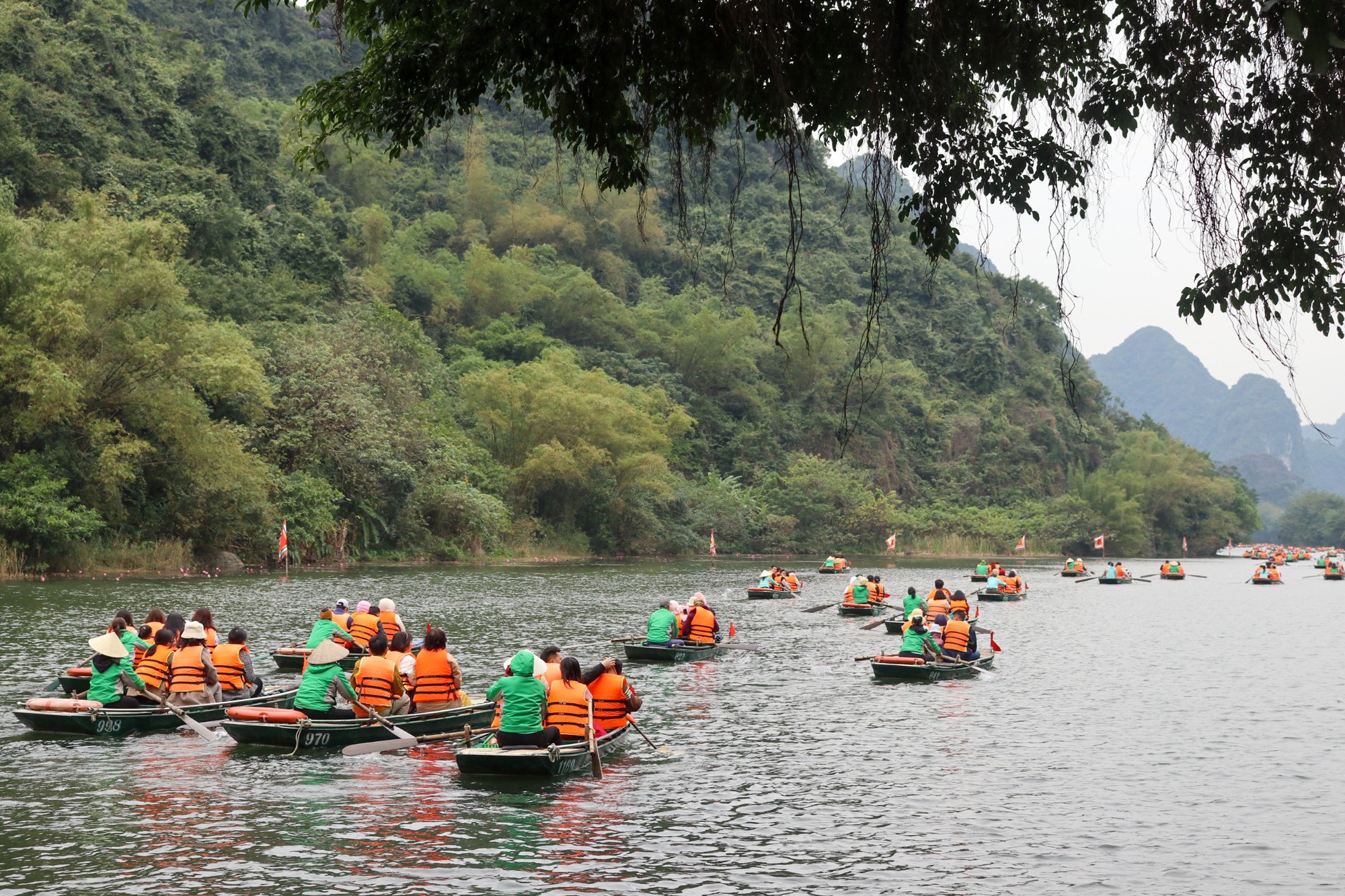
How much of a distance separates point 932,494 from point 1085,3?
89.2 metres

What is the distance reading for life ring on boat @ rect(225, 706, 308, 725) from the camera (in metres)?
15.5

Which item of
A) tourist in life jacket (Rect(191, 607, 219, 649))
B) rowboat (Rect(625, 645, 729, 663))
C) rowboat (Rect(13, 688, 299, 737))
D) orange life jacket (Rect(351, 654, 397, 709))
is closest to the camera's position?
rowboat (Rect(13, 688, 299, 737))

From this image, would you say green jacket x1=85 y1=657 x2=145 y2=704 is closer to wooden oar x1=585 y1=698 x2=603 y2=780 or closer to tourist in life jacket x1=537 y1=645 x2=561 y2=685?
tourist in life jacket x1=537 y1=645 x2=561 y2=685

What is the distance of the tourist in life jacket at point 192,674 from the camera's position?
17016mm

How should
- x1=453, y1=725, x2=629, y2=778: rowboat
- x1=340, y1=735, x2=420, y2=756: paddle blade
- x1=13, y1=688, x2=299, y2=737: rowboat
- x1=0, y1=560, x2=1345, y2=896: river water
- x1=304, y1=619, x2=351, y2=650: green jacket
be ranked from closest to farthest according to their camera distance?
x1=0, y1=560, x2=1345, y2=896: river water < x1=453, y1=725, x2=629, y2=778: rowboat < x1=340, y1=735, x2=420, y2=756: paddle blade < x1=13, y1=688, x2=299, y2=737: rowboat < x1=304, y1=619, x2=351, y2=650: green jacket

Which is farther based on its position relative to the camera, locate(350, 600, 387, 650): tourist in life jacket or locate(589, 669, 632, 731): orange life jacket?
locate(350, 600, 387, 650): tourist in life jacket

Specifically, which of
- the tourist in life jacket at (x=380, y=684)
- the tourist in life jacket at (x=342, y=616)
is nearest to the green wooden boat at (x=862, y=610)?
the tourist in life jacket at (x=342, y=616)

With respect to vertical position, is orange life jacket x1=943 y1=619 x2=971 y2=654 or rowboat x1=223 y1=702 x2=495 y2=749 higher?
orange life jacket x1=943 y1=619 x2=971 y2=654

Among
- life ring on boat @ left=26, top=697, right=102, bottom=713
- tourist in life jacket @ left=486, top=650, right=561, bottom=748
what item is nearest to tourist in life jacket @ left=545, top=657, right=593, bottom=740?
tourist in life jacket @ left=486, top=650, right=561, bottom=748

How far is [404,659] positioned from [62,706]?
4.37m

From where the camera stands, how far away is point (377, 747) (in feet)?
51.0

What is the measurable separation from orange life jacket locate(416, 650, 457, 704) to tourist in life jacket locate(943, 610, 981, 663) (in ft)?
36.8

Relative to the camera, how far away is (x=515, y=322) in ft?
275

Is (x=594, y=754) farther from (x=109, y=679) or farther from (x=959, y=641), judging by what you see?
(x=959, y=641)
